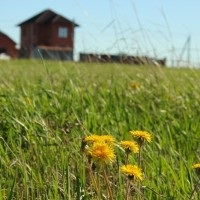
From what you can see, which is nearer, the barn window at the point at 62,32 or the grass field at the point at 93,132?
the grass field at the point at 93,132

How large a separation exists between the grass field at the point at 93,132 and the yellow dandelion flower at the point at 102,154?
0.16 meters

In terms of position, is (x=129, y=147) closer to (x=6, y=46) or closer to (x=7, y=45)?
(x=6, y=46)

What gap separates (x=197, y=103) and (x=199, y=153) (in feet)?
3.55

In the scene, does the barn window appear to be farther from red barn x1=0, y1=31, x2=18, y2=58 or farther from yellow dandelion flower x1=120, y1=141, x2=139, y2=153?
yellow dandelion flower x1=120, y1=141, x2=139, y2=153

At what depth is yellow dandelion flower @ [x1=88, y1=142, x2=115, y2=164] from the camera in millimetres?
1201

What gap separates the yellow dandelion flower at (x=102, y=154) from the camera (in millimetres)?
1201

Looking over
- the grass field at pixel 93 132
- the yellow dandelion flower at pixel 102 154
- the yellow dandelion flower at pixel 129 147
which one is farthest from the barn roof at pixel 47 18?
the yellow dandelion flower at pixel 102 154

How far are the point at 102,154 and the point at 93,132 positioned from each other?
1094mm

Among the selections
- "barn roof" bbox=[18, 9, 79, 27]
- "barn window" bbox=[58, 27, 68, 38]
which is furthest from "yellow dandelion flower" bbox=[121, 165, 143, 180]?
"barn roof" bbox=[18, 9, 79, 27]

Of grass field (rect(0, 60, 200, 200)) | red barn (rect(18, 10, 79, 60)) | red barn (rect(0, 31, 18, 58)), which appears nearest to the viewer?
grass field (rect(0, 60, 200, 200))

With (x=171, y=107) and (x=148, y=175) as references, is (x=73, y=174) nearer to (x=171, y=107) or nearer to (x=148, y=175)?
(x=148, y=175)

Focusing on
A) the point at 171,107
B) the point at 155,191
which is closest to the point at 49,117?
the point at 171,107

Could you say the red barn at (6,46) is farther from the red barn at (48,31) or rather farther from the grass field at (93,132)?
the grass field at (93,132)

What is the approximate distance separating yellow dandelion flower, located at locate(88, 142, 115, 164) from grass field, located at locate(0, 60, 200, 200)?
16 centimetres
